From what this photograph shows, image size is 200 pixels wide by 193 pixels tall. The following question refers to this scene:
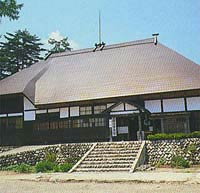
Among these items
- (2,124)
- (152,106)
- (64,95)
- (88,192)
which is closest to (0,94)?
(2,124)

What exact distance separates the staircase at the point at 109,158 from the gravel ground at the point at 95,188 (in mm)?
3725

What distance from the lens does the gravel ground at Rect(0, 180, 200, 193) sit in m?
9.90

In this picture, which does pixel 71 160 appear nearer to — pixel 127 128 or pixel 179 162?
pixel 127 128

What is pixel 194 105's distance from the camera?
20906 millimetres

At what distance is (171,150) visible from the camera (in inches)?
714

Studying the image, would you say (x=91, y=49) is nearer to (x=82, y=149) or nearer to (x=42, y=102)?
(x=42, y=102)

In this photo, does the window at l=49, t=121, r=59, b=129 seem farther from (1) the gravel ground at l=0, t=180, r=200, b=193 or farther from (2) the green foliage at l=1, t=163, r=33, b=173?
(1) the gravel ground at l=0, t=180, r=200, b=193

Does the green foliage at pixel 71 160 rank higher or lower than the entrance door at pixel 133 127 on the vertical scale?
lower

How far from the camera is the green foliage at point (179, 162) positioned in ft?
54.8

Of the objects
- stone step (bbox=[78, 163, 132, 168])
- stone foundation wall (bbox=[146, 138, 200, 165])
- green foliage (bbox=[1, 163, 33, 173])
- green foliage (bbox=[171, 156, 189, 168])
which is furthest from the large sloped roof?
stone step (bbox=[78, 163, 132, 168])

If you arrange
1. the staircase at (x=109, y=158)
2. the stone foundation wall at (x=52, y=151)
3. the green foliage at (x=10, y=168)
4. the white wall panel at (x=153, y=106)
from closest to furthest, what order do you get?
the staircase at (x=109, y=158) → the green foliage at (x=10, y=168) → the stone foundation wall at (x=52, y=151) → the white wall panel at (x=153, y=106)

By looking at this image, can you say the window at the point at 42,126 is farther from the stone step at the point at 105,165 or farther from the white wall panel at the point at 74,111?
the stone step at the point at 105,165

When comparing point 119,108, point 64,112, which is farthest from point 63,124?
point 119,108

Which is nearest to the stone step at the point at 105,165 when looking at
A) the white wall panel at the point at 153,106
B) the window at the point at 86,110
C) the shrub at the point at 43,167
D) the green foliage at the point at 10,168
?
the shrub at the point at 43,167
